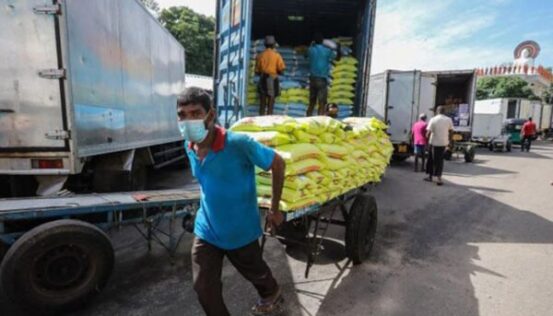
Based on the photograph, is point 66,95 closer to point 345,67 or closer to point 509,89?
point 345,67

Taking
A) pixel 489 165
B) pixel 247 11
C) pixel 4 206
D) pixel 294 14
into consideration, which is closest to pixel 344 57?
pixel 294 14

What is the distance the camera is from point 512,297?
303cm

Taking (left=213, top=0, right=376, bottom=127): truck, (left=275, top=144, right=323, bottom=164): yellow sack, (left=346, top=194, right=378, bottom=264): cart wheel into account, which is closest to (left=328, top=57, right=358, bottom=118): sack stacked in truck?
(left=213, top=0, right=376, bottom=127): truck

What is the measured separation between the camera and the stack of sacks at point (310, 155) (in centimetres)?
268

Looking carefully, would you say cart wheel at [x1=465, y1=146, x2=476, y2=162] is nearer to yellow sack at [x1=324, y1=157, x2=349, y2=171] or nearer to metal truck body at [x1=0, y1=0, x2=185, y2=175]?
yellow sack at [x1=324, y1=157, x2=349, y2=171]

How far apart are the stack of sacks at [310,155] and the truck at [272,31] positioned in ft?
6.58

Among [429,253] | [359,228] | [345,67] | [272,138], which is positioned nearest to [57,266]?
[272,138]

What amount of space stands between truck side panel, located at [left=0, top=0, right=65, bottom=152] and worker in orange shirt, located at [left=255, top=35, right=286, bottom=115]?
2953 millimetres

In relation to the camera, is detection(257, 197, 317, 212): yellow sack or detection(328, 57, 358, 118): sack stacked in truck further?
detection(328, 57, 358, 118): sack stacked in truck

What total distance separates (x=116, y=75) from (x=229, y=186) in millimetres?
3730

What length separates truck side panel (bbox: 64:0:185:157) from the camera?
3.70 metres

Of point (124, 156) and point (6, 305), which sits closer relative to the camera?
point (6, 305)

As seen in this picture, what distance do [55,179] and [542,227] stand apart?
6.83 m

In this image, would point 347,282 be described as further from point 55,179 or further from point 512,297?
point 55,179
